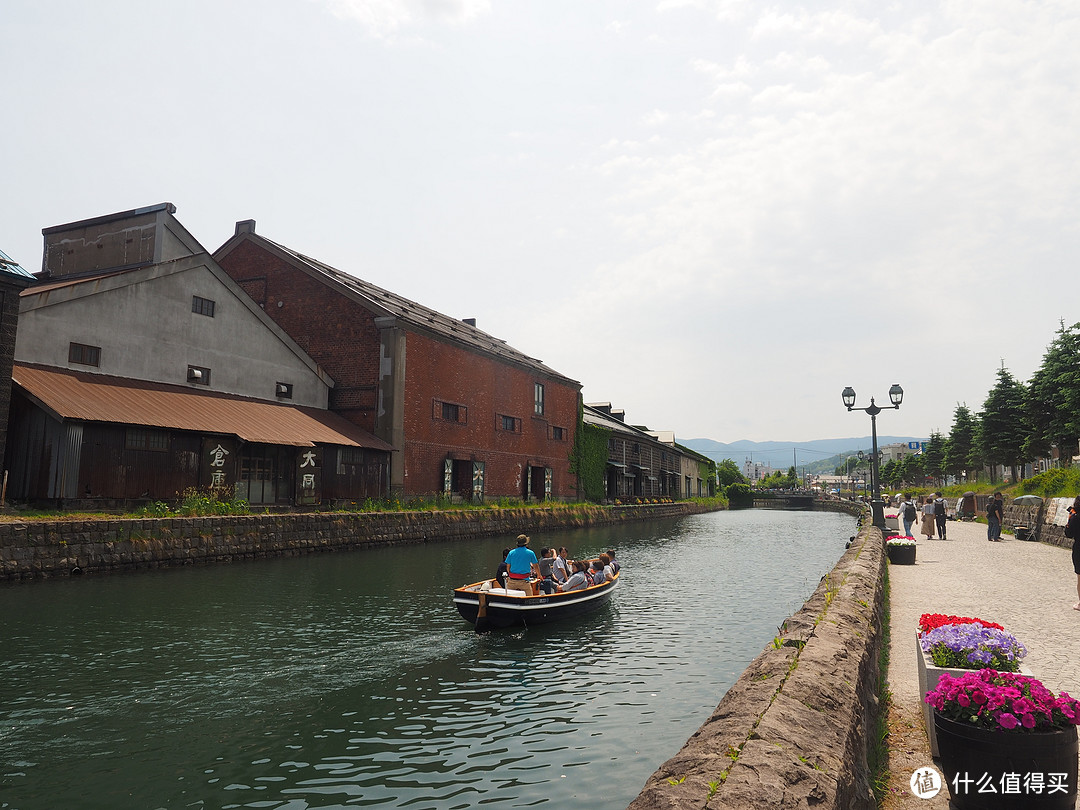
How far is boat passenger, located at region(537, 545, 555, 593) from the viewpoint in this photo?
1562 cm

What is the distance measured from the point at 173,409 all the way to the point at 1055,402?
5005cm

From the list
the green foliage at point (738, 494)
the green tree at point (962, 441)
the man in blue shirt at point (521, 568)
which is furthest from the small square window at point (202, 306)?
the green foliage at point (738, 494)

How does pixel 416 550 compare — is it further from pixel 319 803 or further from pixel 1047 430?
pixel 1047 430

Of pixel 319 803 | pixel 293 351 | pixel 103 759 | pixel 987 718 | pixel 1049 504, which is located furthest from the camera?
pixel 293 351

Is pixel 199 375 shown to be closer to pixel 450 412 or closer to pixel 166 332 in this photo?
pixel 166 332

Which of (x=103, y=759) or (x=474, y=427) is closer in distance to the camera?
(x=103, y=759)

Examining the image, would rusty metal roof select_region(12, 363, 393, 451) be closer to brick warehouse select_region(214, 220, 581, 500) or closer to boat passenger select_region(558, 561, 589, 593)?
brick warehouse select_region(214, 220, 581, 500)

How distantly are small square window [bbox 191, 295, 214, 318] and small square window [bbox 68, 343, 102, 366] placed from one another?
472 cm

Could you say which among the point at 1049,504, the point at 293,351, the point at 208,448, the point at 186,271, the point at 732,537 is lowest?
the point at 732,537

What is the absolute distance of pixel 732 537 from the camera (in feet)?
135

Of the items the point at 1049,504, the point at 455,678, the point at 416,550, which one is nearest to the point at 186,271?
the point at 416,550

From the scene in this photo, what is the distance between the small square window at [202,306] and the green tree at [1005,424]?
54.7m

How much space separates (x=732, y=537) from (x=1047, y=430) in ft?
74.0

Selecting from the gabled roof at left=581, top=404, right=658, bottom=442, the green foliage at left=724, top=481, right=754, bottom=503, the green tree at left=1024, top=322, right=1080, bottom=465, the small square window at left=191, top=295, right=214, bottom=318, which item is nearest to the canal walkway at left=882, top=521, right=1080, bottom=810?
the green tree at left=1024, top=322, right=1080, bottom=465
